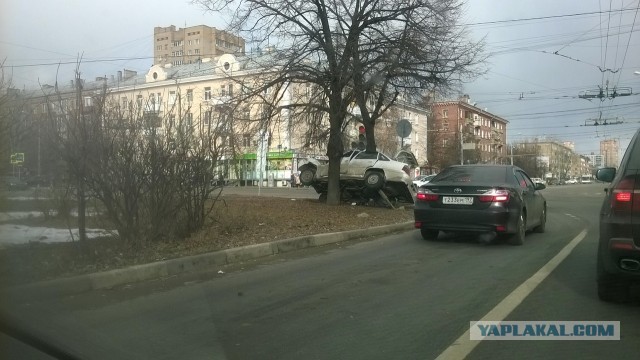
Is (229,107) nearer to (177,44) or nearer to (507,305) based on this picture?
(507,305)

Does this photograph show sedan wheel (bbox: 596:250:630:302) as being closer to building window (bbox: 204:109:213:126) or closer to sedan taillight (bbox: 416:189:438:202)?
sedan taillight (bbox: 416:189:438:202)

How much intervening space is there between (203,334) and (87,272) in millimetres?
2536

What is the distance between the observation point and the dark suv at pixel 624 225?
485 centimetres

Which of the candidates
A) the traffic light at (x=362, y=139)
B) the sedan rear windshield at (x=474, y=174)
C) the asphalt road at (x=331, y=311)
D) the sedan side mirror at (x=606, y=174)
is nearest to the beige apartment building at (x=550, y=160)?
the traffic light at (x=362, y=139)

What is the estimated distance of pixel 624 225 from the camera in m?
4.90

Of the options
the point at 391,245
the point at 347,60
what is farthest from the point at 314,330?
the point at 347,60

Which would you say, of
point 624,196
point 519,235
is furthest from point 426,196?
point 624,196

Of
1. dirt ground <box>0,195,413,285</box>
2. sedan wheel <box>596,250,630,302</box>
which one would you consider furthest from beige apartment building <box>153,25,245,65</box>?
sedan wheel <box>596,250,630,302</box>

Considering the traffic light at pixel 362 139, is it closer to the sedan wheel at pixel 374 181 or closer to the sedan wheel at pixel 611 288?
the sedan wheel at pixel 374 181

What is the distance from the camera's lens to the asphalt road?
168 inches

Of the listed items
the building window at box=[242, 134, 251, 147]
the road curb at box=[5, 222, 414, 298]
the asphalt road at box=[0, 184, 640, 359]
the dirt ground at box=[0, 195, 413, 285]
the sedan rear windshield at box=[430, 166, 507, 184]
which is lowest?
the asphalt road at box=[0, 184, 640, 359]

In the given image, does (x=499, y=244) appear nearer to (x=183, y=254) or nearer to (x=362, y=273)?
(x=362, y=273)

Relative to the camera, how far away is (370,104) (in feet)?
58.5

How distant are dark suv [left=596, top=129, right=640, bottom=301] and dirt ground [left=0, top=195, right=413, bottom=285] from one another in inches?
211
